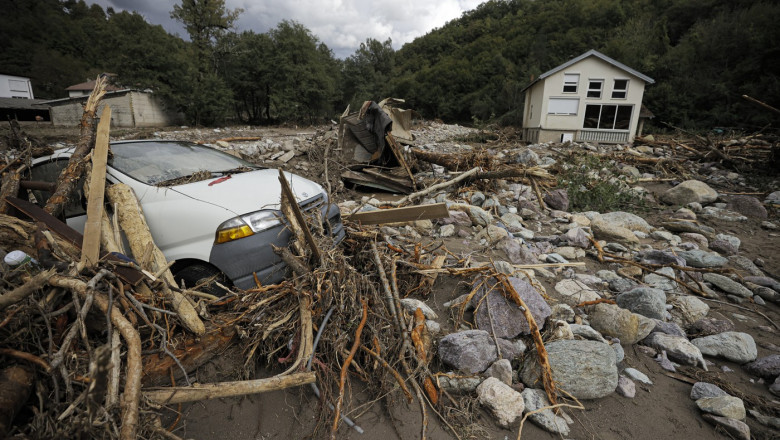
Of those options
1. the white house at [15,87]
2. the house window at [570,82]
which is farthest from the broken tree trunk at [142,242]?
the white house at [15,87]

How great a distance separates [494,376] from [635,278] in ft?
9.66

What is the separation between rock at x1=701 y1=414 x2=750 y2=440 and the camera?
7.36 feet

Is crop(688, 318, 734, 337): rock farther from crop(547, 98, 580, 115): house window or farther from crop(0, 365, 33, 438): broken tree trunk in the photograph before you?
crop(547, 98, 580, 115): house window

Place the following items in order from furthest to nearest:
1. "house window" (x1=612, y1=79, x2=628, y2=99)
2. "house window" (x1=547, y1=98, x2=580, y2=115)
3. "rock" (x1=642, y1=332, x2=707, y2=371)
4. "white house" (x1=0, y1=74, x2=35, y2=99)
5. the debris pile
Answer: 1. "white house" (x1=0, y1=74, x2=35, y2=99)
2. "house window" (x1=547, y1=98, x2=580, y2=115)
3. "house window" (x1=612, y1=79, x2=628, y2=99)
4. "rock" (x1=642, y1=332, x2=707, y2=371)
5. the debris pile

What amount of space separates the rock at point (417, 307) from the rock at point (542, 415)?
0.98 meters

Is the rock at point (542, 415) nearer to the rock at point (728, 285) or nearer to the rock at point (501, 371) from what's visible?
the rock at point (501, 371)

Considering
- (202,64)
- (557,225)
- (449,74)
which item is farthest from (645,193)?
(449,74)

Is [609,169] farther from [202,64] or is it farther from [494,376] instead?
[202,64]

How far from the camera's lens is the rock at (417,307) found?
313cm

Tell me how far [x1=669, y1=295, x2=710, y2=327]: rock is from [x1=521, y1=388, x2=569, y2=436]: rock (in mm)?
2152

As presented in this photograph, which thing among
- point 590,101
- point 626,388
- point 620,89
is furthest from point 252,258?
point 620,89

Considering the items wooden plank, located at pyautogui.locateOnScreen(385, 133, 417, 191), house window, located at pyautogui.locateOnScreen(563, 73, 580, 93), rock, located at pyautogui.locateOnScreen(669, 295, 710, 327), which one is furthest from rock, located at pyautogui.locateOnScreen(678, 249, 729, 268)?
house window, located at pyautogui.locateOnScreen(563, 73, 580, 93)

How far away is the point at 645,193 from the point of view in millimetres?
8000

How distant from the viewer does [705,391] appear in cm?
257
